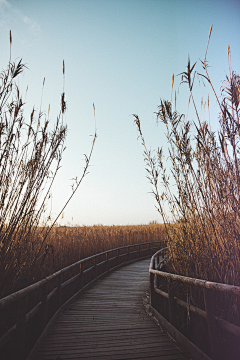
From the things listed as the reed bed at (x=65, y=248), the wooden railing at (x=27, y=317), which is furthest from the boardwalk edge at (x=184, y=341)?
the reed bed at (x=65, y=248)

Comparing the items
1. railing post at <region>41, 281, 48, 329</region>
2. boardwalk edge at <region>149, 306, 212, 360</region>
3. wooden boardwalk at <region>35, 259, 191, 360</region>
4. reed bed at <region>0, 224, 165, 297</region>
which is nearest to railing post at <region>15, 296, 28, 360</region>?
reed bed at <region>0, 224, 165, 297</region>

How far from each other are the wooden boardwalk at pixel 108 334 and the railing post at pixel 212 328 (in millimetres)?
541

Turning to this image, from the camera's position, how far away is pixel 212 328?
2080 mm

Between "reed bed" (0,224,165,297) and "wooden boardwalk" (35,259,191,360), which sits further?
"wooden boardwalk" (35,259,191,360)

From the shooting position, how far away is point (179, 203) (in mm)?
3090

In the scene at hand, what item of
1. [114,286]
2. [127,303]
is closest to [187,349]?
[127,303]

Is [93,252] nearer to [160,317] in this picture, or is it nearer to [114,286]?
[114,286]

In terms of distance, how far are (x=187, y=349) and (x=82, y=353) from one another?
1.15 meters

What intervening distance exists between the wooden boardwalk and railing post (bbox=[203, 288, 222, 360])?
54 cm

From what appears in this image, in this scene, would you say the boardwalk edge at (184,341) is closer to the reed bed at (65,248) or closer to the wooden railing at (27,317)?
the wooden railing at (27,317)

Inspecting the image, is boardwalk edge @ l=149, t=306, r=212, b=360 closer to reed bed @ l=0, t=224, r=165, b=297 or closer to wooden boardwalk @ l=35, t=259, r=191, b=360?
wooden boardwalk @ l=35, t=259, r=191, b=360

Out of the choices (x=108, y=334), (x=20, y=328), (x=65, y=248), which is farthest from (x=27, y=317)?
(x=65, y=248)

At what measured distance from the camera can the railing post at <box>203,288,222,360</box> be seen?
2.04 m

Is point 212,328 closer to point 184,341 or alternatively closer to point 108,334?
point 184,341
